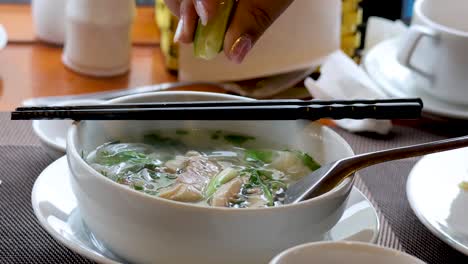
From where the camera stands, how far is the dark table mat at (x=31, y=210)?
85 centimetres

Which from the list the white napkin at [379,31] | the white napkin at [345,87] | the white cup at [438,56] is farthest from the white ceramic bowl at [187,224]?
the white napkin at [379,31]

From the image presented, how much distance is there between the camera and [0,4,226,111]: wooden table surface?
130 centimetres

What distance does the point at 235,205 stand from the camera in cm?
76

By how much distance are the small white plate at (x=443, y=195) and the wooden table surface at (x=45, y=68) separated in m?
0.47

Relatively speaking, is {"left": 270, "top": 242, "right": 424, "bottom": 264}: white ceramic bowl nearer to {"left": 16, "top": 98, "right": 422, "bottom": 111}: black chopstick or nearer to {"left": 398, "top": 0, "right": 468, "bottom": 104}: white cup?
{"left": 16, "top": 98, "right": 422, "bottom": 111}: black chopstick

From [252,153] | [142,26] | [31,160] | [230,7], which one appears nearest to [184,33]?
[230,7]

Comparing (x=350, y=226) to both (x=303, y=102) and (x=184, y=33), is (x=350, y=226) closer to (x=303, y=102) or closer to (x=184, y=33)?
(x=303, y=102)

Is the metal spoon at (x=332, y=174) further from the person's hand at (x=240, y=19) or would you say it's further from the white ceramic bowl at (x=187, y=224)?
the person's hand at (x=240, y=19)

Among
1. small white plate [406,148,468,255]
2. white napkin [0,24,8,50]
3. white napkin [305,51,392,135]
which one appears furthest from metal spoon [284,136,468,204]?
white napkin [0,24,8,50]

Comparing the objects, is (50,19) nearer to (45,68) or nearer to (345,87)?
(45,68)

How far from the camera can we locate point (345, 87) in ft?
4.21

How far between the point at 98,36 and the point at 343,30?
1.53 ft

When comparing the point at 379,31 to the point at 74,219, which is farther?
the point at 379,31

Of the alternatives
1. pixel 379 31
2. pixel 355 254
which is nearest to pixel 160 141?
pixel 355 254
